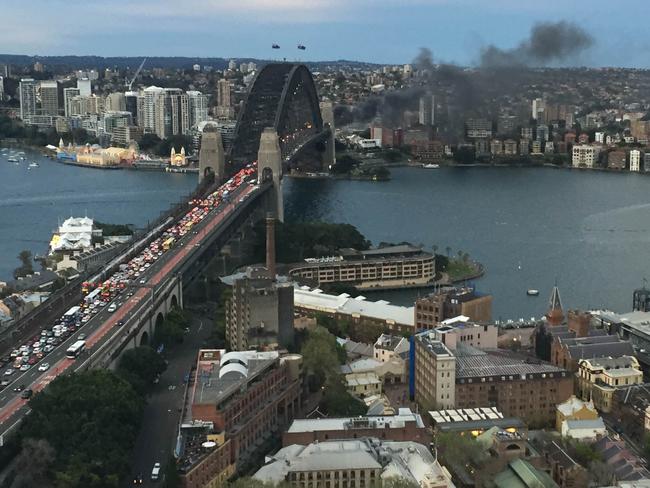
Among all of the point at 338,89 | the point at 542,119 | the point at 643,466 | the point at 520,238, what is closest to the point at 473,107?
the point at 542,119

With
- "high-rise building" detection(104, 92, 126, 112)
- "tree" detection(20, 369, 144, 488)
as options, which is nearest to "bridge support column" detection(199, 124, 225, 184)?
"tree" detection(20, 369, 144, 488)

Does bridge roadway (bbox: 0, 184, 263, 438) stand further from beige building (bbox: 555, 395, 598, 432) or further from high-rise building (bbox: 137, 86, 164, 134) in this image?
high-rise building (bbox: 137, 86, 164, 134)

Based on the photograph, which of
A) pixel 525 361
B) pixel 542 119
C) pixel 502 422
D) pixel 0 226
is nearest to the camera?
pixel 502 422

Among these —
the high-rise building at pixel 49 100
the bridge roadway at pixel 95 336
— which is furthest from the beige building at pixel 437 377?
the high-rise building at pixel 49 100

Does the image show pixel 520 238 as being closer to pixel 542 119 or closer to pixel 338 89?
pixel 542 119

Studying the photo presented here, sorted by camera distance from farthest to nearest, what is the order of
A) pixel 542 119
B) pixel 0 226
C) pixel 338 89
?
pixel 338 89
pixel 542 119
pixel 0 226

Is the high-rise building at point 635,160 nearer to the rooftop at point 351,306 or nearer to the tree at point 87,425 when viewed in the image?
the rooftop at point 351,306

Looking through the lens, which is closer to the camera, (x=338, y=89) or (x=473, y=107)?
(x=473, y=107)
